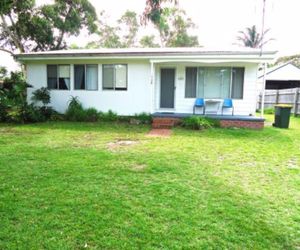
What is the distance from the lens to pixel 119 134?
8.63 metres

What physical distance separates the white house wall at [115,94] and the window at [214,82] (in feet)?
6.23

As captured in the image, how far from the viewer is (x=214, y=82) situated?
11195mm

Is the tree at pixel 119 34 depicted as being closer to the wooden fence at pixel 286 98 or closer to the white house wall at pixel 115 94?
the wooden fence at pixel 286 98

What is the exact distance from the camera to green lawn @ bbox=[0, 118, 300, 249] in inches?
108

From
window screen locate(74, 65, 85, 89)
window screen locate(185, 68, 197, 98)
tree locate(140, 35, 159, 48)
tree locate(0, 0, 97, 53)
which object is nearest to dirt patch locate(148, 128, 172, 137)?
window screen locate(185, 68, 197, 98)

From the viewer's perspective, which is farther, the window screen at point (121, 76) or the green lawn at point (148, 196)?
the window screen at point (121, 76)

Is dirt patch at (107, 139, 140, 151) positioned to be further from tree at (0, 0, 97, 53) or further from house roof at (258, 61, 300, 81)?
house roof at (258, 61, 300, 81)

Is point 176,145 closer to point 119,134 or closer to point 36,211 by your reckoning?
point 119,134

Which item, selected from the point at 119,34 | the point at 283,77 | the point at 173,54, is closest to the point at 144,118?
the point at 173,54

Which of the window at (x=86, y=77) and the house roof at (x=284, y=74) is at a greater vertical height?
the house roof at (x=284, y=74)

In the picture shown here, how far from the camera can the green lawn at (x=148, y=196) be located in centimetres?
275

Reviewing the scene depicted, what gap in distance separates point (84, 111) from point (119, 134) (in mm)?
3516

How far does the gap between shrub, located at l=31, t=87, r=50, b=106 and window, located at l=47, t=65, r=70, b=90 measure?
1.81 ft

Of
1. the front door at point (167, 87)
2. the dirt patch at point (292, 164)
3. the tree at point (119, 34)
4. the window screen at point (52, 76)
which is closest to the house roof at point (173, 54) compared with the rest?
the window screen at point (52, 76)
